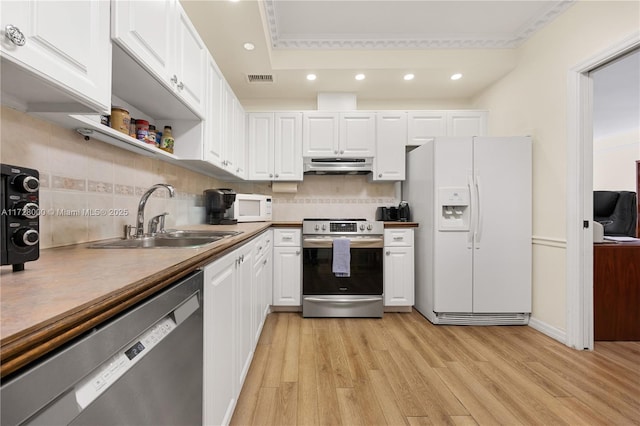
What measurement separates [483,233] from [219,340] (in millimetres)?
2399

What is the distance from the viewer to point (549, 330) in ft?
7.52

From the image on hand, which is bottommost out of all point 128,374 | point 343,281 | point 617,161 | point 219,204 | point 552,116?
point 343,281

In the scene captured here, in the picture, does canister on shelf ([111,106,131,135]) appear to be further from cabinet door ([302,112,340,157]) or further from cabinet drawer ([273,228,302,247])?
cabinet door ([302,112,340,157])

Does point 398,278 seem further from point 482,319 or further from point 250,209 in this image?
point 250,209

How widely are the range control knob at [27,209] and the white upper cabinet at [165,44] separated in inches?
25.3

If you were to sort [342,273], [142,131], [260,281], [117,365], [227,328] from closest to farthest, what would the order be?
[117,365] < [227,328] < [142,131] < [260,281] < [342,273]

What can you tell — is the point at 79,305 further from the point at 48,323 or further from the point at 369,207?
the point at 369,207

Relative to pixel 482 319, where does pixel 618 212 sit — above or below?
above

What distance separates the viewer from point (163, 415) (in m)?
0.67

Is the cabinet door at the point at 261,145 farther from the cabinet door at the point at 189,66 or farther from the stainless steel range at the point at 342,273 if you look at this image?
the cabinet door at the point at 189,66

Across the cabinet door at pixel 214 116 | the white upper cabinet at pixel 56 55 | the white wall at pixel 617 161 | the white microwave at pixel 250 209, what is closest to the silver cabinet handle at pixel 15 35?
the white upper cabinet at pixel 56 55

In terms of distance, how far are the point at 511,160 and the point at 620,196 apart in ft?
5.59

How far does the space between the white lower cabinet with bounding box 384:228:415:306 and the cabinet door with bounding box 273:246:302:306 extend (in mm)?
902

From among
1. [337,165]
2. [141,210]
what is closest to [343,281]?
[337,165]
